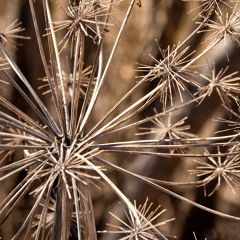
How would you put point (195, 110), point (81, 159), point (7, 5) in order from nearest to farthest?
point (81, 159) → point (195, 110) → point (7, 5)

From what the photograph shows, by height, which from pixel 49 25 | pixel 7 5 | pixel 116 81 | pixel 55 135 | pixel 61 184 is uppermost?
pixel 7 5

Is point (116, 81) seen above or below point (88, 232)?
above

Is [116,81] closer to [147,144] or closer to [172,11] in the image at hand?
[172,11]

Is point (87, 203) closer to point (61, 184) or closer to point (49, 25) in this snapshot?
point (61, 184)

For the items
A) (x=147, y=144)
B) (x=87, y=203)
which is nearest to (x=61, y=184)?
(x=87, y=203)

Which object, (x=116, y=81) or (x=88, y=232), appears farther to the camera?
(x=116, y=81)

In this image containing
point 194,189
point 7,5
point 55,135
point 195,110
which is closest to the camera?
point 55,135

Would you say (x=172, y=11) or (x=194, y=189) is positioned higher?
(x=172, y=11)

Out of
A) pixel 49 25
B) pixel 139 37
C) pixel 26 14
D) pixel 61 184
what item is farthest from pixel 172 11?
pixel 61 184

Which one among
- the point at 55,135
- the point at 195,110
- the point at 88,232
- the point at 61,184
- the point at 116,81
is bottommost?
the point at 88,232
